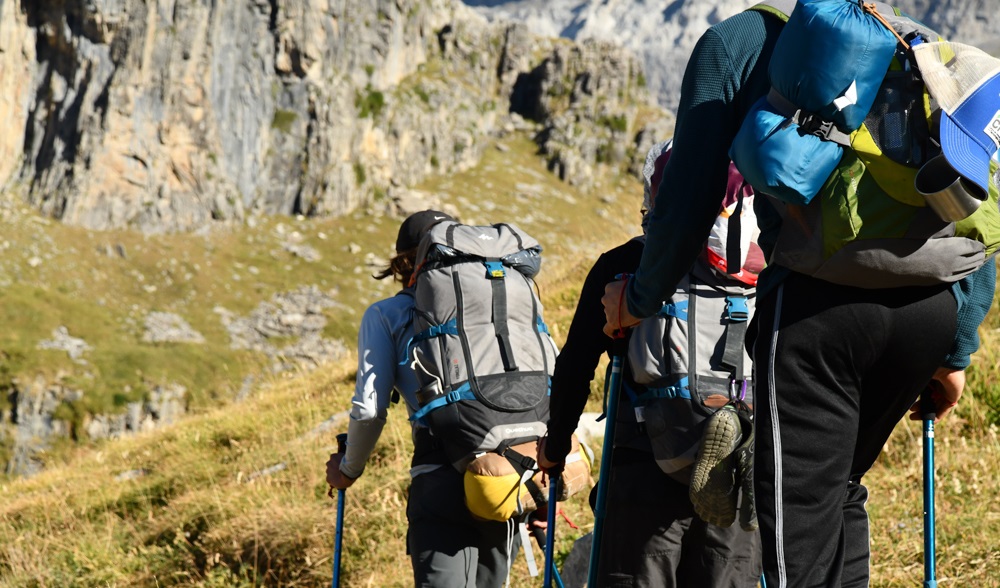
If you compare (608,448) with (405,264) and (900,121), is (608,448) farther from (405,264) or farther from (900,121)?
(405,264)

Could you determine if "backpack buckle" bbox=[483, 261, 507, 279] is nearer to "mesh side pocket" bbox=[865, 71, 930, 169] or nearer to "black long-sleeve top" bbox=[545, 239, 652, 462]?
"black long-sleeve top" bbox=[545, 239, 652, 462]

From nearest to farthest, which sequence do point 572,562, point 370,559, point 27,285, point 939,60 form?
point 939,60
point 572,562
point 370,559
point 27,285

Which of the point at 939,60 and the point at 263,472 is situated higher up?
the point at 939,60

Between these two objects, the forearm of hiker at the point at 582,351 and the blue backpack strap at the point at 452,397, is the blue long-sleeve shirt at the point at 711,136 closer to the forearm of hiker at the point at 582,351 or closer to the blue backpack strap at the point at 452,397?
the forearm of hiker at the point at 582,351

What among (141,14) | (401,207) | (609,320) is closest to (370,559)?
(609,320)

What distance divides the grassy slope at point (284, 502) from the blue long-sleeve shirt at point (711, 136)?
2.69 meters

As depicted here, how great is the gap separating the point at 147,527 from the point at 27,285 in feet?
269

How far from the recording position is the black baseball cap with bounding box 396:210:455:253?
12.8ft

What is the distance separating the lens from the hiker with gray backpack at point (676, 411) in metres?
2.62

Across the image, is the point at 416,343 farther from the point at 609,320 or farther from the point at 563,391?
the point at 609,320

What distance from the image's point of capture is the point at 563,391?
2891 millimetres

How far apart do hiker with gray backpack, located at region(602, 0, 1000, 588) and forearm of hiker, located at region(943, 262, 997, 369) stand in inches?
0.5

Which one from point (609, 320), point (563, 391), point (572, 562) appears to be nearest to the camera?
point (609, 320)

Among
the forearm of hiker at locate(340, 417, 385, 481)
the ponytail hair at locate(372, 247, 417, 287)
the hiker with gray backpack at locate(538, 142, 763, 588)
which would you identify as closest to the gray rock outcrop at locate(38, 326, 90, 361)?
the forearm of hiker at locate(340, 417, 385, 481)
